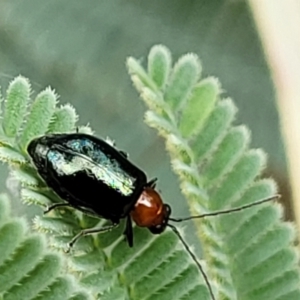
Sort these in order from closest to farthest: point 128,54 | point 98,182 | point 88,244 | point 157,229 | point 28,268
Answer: point 28,268, point 88,244, point 157,229, point 98,182, point 128,54

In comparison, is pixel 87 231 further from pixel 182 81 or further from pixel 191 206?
pixel 182 81

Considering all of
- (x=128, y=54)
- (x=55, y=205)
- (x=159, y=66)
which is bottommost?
(x=55, y=205)

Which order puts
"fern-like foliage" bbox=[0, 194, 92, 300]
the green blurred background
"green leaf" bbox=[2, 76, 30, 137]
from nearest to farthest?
"fern-like foliage" bbox=[0, 194, 92, 300], "green leaf" bbox=[2, 76, 30, 137], the green blurred background

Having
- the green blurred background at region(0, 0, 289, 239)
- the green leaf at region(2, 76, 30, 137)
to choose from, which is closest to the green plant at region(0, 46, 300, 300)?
the green leaf at region(2, 76, 30, 137)

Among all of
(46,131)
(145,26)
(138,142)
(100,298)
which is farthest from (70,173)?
(145,26)

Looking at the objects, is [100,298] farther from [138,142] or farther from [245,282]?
[138,142]

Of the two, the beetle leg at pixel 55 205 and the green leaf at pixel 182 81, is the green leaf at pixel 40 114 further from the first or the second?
the green leaf at pixel 182 81

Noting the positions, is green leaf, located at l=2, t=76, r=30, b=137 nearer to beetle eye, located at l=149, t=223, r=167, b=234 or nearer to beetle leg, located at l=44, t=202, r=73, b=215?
beetle leg, located at l=44, t=202, r=73, b=215

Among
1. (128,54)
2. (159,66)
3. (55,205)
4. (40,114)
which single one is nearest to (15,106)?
(40,114)
